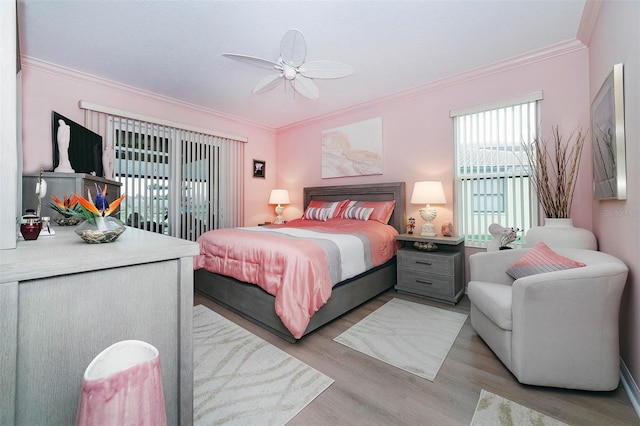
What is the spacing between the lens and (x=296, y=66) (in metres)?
2.33

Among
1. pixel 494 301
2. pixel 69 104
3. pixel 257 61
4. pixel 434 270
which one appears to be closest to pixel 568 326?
pixel 494 301

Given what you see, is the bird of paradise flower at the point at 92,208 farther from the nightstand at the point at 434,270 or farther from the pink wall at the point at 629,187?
the nightstand at the point at 434,270

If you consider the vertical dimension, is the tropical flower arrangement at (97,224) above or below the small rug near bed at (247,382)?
above

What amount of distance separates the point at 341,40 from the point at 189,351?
272cm

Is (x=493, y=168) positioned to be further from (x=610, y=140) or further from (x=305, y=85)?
(x=305, y=85)

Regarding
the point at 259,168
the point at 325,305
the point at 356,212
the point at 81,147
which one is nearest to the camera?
the point at 325,305

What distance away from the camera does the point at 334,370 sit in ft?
5.71

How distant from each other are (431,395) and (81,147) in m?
3.83

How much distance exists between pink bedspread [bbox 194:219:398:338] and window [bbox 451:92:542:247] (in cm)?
112

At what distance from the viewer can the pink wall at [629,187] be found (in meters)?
1.46

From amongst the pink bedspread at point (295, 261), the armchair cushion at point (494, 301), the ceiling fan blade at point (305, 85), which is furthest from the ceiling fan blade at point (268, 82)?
the armchair cushion at point (494, 301)

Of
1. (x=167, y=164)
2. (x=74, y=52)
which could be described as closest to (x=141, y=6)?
(x=74, y=52)

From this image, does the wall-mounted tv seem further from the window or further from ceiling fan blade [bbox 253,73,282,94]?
the window

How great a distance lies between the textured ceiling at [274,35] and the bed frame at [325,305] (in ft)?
5.46
